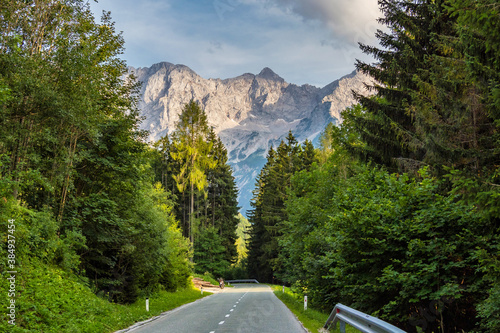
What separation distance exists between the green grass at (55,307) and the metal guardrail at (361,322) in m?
6.62

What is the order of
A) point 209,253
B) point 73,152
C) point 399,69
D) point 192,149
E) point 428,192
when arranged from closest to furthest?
point 428,192
point 73,152
point 399,69
point 192,149
point 209,253

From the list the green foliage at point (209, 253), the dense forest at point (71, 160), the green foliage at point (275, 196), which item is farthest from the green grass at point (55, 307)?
the green foliage at point (209, 253)

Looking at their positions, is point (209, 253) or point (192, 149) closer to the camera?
point (192, 149)

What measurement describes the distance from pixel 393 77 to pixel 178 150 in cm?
2780

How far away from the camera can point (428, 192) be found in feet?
29.6

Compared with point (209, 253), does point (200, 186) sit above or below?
above

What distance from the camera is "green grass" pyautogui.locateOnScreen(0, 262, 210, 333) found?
29.3 feet

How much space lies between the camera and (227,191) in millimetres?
63312

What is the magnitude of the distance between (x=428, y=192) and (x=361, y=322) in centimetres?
364

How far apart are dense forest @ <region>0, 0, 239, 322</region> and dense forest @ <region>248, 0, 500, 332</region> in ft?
27.6

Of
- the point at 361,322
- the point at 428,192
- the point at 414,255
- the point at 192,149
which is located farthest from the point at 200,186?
the point at 361,322

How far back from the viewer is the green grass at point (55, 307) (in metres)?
8.92

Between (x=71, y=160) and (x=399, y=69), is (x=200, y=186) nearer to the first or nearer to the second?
(x=71, y=160)

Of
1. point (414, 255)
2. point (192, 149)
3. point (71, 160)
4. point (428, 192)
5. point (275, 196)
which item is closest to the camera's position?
point (414, 255)
